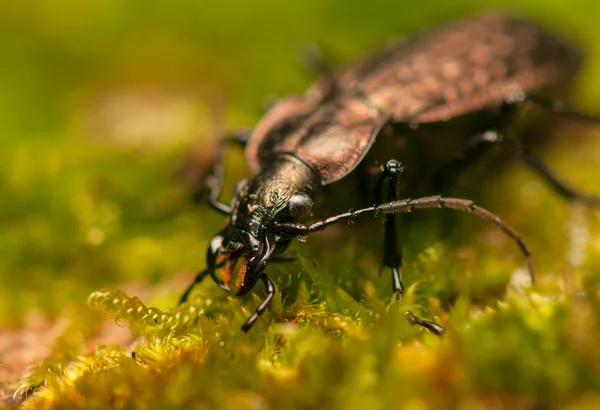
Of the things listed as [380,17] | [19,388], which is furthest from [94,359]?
[380,17]

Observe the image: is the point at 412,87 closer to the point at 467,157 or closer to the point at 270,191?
the point at 467,157

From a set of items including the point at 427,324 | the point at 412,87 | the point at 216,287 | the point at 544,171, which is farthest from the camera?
the point at 412,87

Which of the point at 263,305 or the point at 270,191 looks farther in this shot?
the point at 270,191

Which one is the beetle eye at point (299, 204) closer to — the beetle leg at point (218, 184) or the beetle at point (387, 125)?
the beetle at point (387, 125)

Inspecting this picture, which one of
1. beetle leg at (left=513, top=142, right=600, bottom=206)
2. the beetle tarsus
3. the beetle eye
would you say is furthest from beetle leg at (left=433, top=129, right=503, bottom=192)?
the beetle tarsus

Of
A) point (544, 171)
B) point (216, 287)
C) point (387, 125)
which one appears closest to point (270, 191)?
point (216, 287)

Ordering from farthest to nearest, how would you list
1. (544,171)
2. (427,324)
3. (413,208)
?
1. (544,171)
2. (413,208)
3. (427,324)

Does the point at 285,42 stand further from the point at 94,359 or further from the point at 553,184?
the point at 94,359

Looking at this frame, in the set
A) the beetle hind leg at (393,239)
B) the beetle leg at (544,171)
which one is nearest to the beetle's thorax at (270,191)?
the beetle hind leg at (393,239)
